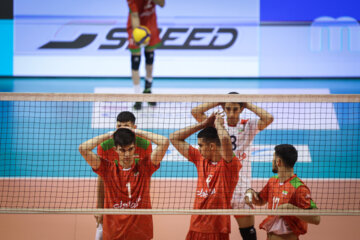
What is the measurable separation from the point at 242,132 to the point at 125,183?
5.33ft

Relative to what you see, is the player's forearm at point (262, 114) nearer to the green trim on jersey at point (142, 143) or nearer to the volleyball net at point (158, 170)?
the volleyball net at point (158, 170)

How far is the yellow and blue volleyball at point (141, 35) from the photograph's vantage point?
9.84 meters

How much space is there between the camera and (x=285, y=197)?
196 inches

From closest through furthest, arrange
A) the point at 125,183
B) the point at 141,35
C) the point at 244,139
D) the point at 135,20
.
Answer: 1. the point at 125,183
2. the point at 244,139
3. the point at 141,35
4. the point at 135,20

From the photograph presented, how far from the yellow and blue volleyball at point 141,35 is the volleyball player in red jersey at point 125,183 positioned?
502 cm

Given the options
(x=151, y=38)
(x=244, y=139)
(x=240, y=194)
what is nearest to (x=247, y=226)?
(x=240, y=194)

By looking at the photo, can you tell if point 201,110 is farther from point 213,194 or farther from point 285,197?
point 285,197

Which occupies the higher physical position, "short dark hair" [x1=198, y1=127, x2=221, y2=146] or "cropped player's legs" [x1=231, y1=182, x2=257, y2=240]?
"short dark hair" [x1=198, y1=127, x2=221, y2=146]

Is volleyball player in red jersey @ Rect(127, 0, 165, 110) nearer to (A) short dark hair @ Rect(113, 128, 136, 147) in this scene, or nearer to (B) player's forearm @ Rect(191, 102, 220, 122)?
(B) player's forearm @ Rect(191, 102, 220, 122)

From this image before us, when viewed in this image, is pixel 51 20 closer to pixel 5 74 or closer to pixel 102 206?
pixel 5 74

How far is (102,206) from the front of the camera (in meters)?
5.50

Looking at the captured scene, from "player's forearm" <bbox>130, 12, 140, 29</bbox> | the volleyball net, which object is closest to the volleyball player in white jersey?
the volleyball net

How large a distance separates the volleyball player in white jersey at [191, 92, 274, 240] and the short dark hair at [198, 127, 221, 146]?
0.32 metres

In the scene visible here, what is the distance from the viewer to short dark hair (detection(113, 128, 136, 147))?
490cm
